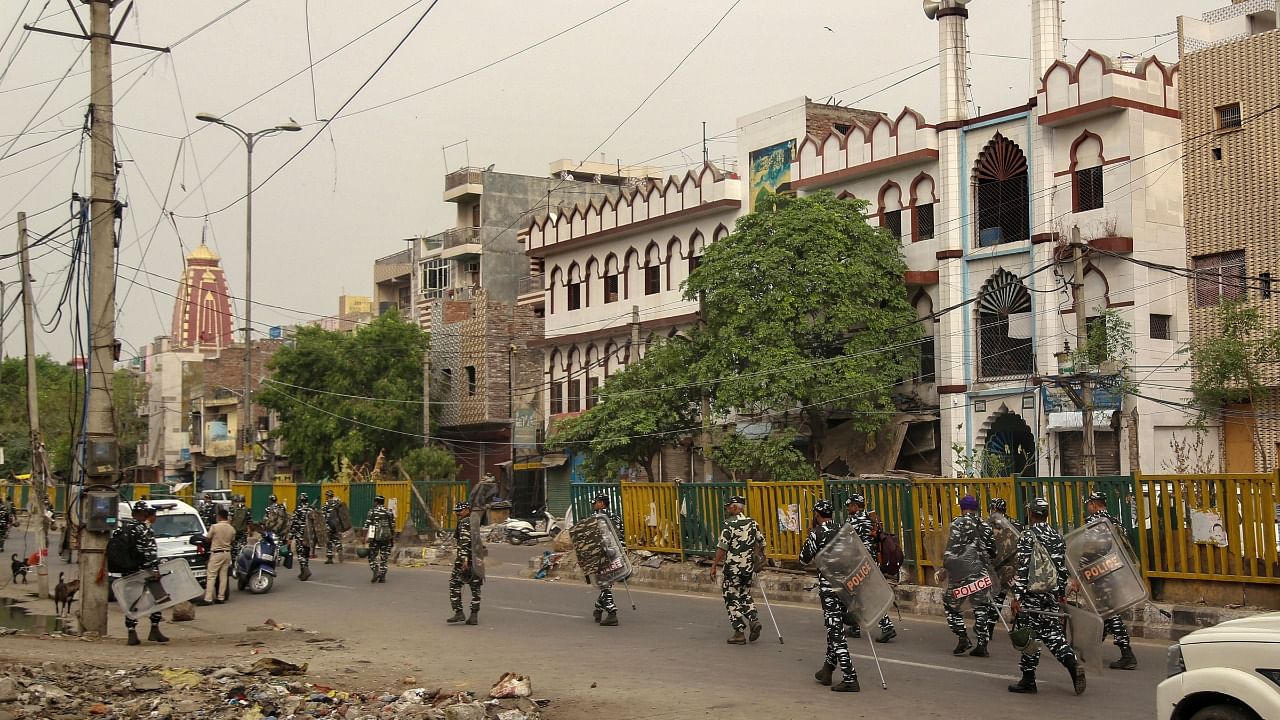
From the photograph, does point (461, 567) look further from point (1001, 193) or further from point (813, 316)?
point (1001, 193)

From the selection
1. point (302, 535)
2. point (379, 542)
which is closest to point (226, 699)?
point (379, 542)

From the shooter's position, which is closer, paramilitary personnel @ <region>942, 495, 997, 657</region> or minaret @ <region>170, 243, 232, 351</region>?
paramilitary personnel @ <region>942, 495, 997, 657</region>

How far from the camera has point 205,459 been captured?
3049 inches

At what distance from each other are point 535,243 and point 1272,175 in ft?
94.7

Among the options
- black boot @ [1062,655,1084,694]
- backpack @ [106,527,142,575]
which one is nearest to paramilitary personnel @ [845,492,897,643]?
black boot @ [1062,655,1084,694]

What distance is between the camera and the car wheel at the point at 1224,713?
7.14 metres

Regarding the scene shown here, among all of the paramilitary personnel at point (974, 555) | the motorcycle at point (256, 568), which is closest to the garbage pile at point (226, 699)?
the paramilitary personnel at point (974, 555)

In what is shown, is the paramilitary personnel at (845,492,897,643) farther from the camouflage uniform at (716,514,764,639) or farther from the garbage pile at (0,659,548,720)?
the garbage pile at (0,659,548,720)

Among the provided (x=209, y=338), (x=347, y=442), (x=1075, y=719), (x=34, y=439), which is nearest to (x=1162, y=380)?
(x=1075, y=719)

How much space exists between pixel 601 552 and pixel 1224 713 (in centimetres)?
1055

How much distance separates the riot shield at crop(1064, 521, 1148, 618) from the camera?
11531 mm

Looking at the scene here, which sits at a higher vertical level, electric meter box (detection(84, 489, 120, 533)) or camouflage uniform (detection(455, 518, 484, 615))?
electric meter box (detection(84, 489, 120, 533))

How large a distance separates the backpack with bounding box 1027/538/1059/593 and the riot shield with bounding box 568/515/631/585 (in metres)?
7.05

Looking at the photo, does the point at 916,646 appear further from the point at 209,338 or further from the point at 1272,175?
the point at 209,338
